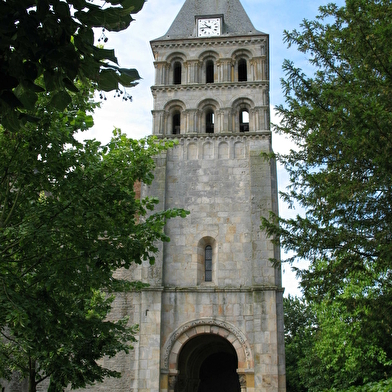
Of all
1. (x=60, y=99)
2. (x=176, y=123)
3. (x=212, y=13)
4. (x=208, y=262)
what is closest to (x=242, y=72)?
(x=212, y=13)

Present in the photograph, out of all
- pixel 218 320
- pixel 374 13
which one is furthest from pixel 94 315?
pixel 374 13

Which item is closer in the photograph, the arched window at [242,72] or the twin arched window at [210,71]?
the twin arched window at [210,71]

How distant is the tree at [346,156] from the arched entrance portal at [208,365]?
30.0 feet

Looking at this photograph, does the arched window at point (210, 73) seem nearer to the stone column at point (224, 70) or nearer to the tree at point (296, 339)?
the stone column at point (224, 70)

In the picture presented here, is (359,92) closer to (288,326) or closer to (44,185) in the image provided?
(44,185)

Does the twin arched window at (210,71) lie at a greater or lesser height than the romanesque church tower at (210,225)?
greater

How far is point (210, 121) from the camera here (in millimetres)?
23875

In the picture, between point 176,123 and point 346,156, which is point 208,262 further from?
point 346,156

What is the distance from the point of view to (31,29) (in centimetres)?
297

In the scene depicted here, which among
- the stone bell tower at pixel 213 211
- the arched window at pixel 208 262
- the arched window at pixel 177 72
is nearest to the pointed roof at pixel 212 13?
the stone bell tower at pixel 213 211

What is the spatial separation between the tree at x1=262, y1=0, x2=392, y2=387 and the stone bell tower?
682 cm

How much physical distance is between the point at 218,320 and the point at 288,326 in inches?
1034

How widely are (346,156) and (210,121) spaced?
45.2 ft

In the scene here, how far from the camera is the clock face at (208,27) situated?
79.8 feet
